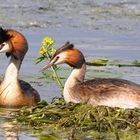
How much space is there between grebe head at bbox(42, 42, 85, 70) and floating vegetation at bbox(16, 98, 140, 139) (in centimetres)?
102

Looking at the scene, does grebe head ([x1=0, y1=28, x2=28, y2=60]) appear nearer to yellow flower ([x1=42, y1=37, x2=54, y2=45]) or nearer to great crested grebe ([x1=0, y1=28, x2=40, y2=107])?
great crested grebe ([x1=0, y1=28, x2=40, y2=107])

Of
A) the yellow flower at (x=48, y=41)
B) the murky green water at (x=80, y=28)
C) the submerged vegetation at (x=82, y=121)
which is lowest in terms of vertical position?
the murky green water at (x=80, y=28)

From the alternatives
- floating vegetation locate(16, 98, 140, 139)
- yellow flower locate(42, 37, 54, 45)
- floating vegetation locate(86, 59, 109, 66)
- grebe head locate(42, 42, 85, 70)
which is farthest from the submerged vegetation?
floating vegetation locate(86, 59, 109, 66)

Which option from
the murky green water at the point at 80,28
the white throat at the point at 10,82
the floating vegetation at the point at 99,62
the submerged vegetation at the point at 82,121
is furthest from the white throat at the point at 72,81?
the floating vegetation at the point at 99,62

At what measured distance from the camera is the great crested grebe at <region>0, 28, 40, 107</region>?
12.4 m

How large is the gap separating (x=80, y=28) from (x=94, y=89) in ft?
22.9

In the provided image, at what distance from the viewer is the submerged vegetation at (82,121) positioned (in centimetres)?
957

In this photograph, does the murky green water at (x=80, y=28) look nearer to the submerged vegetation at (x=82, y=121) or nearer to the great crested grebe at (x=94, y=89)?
the great crested grebe at (x=94, y=89)

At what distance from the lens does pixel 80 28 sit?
58.4ft

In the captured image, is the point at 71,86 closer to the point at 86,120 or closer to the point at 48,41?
the point at 48,41

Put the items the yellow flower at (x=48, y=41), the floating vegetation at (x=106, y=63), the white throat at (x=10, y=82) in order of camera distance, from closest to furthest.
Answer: the yellow flower at (x=48, y=41) < the white throat at (x=10, y=82) < the floating vegetation at (x=106, y=63)

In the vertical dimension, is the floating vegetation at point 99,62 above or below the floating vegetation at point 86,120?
below

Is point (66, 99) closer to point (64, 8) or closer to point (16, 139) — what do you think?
point (16, 139)

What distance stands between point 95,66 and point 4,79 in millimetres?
2399
